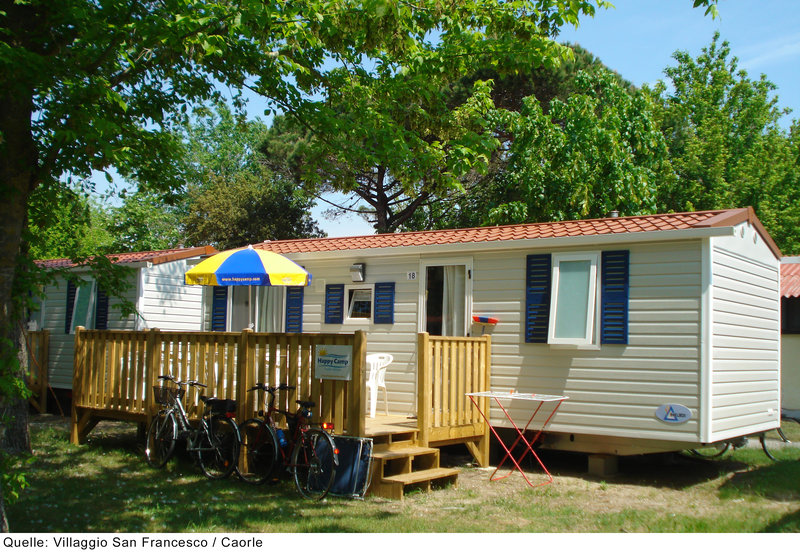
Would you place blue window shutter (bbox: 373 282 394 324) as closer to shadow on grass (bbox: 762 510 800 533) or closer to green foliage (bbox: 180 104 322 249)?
shadow on grass (bbox: 762 510 800 533)

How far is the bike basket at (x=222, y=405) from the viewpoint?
842 centimetres

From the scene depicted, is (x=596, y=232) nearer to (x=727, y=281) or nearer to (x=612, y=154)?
(x=727, y=281)

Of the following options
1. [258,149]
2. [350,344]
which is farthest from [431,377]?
[258,149]

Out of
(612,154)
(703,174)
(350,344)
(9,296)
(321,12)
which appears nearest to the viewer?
(9,296)

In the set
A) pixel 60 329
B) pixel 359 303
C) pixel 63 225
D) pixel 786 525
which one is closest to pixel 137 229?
pixel 63 225

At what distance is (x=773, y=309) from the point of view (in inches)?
403

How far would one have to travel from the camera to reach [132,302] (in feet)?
40.8

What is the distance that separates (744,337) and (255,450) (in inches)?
226

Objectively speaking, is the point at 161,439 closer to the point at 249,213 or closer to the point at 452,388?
the point at 452,388

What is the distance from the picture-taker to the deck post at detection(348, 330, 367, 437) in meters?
7.70

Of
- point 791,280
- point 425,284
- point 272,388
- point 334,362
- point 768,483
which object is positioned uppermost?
point 791,280

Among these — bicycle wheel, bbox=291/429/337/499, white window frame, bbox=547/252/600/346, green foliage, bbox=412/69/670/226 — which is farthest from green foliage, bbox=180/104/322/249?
bicycle wheel, bbox=291/429/337/499

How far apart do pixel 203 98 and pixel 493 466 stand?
5.42 meters

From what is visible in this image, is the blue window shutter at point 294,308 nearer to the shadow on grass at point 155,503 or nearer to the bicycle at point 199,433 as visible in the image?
the bicycle at point 199,433
